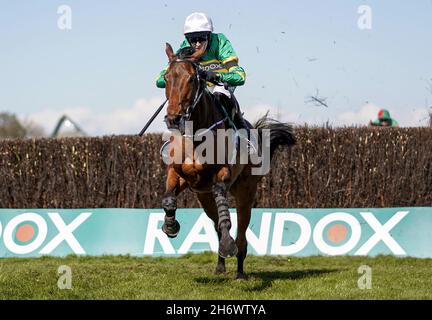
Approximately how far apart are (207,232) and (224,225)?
5462mm

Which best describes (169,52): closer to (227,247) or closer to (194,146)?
(194,146)

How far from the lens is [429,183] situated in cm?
1391

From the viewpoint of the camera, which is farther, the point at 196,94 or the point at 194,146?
the point at 194,146

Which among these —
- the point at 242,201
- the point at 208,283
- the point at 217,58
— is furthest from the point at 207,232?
A: the point at 217,58

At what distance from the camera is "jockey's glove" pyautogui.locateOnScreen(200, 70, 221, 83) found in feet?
25.9

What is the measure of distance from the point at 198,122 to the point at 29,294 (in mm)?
2622

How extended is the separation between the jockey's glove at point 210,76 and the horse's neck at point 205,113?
0.17m

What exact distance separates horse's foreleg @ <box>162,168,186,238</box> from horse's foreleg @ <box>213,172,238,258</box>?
47 cm

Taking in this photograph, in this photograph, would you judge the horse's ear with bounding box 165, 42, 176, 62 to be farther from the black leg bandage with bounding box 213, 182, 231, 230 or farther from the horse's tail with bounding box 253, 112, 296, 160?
the horse's tail with bounding box 253, 112, 296, 160

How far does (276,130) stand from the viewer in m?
10.9

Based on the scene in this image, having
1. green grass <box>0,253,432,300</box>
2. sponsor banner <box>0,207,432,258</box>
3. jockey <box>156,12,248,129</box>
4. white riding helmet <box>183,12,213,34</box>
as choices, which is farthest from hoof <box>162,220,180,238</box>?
sponsor banner <box>0,207,432,258</box>
